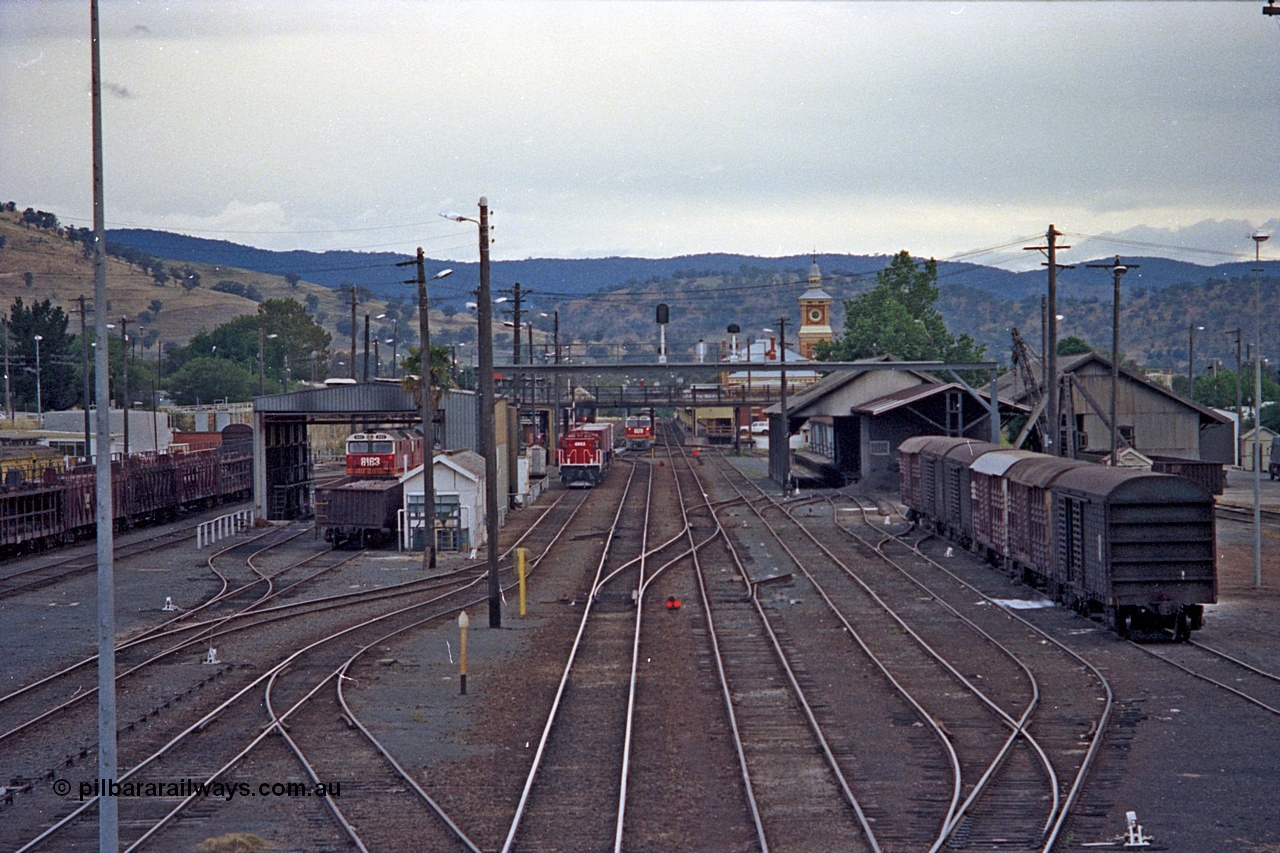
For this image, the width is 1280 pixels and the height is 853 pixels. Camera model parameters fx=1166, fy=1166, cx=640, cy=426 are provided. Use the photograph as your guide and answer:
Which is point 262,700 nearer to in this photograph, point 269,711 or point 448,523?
point 269,711

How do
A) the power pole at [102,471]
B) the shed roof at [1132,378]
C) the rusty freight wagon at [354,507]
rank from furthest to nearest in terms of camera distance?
the shed roof at [1132,378] < the rusty freight wagon at [354,507] < the power pole at [102,471]

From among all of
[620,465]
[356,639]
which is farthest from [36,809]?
[620,465]

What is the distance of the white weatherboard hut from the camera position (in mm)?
38656

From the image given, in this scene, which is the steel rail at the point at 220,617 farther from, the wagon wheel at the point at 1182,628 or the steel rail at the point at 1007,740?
the wagon wheel at the point at 1182,628

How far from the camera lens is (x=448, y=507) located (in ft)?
129

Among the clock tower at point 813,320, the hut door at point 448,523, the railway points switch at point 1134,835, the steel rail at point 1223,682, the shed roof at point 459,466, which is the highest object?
the clock tower at point 813,320

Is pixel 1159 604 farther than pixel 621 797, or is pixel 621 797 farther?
pixel 1159 604

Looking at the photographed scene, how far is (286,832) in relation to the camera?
42.2 ft

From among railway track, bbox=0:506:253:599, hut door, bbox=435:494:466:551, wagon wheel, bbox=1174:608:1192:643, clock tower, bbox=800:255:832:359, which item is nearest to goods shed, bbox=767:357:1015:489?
hut door, bbox=435:494:466:551

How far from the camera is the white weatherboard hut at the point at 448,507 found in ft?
127

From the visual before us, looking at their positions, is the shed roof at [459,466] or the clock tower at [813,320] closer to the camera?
the shed roof at [459,466]

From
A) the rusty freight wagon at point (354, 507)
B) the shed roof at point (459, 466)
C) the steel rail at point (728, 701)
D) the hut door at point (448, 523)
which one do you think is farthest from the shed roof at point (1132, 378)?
the rusty freight wagon at point (354, 507)

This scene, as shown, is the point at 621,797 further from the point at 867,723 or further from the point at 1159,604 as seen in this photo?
the point at 1159,604

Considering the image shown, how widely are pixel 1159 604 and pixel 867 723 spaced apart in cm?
879
